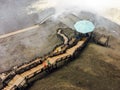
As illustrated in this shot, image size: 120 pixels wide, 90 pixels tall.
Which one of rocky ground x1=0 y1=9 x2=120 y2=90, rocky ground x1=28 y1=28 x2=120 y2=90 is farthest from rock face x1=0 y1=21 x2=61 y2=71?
rocky ground x1=28 y1=28 x2=120 y2=90

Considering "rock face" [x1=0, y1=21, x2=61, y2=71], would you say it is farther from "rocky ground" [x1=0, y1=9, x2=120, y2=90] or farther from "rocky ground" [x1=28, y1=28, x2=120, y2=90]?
"rocky ground" [x1=28, y1=28, x2=120, y2=90]

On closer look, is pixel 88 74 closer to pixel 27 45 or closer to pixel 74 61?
pixel 74 61

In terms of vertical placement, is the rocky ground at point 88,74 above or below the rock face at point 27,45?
above

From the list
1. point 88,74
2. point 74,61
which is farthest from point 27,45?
point 88,74

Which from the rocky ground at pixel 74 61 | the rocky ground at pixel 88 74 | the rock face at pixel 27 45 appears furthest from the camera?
the rock face at pixel 27 45

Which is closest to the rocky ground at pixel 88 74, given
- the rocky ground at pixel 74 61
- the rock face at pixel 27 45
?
the rocky ground at pixel 74 61

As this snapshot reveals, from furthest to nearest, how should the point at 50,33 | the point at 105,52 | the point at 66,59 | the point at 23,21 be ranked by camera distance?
the point at 23,21 < the point at 50,33 < the point at 105,52 < the point at 66,59

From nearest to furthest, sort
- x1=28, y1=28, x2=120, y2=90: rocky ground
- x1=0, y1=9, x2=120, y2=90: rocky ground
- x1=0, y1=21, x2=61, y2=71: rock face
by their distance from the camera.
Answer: x1=28, y1=28, x2=120, y2=90: rocky ground, x1=0, y1=9, x2=120, y2=90: rocky ground, x1=0, y1=21, x2=61, y2=71: rock face

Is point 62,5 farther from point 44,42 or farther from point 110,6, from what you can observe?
point 44,42

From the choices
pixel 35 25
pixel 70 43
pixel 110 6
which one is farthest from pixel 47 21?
pixel 110 6

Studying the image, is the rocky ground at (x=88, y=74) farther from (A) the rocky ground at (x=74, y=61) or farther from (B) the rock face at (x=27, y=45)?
(B) the rock face at (x=27, y=45)

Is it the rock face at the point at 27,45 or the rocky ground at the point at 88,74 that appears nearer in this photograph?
the rocky ground at the point at 88,74
